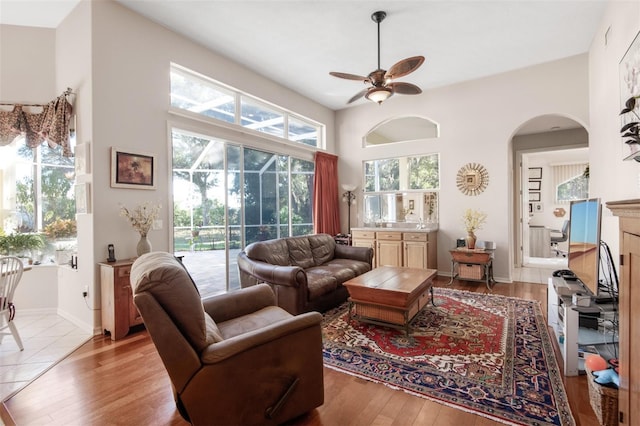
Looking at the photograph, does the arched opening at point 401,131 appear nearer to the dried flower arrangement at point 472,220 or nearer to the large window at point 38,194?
the dried flower arrangement at point 472,220

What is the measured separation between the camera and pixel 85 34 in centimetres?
312

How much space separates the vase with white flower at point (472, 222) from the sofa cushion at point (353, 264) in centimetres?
175

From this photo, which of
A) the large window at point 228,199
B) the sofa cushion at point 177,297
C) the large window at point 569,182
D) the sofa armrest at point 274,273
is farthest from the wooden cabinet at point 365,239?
the large window at point 569,182

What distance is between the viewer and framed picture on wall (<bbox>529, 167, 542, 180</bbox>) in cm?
855

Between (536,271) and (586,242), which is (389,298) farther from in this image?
(536,271)

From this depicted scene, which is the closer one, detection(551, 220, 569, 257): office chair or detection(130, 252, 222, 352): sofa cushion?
detection(130, 252, 222, 352): sofa cushion

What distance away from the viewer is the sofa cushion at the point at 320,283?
330cm

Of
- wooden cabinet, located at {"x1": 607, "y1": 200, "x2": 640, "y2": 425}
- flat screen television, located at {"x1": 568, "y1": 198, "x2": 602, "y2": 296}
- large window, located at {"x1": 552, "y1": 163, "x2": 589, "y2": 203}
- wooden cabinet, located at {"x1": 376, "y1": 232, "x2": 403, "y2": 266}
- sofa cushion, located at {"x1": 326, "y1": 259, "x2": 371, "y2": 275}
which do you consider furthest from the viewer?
large window, located at {"x1": 552, "y1": 163, "x2": 589, "y2": 203}

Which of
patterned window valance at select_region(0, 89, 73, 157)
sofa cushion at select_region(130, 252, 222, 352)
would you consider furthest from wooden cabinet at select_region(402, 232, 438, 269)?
patterned window valance at select_region(0, 89, 73, 157)

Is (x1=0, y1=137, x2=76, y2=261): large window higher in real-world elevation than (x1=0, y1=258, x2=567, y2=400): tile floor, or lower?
higher

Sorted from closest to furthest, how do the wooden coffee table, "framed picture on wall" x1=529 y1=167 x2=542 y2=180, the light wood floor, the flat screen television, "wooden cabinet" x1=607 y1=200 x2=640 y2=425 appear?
"wooden cabinet" x1=607 y1=200 x2=640 y2=425 < the light wood floor < the flat screen television < the wooden coffee table < "framed picture on wall" x1=529 y1=167 x2=542 y2=180

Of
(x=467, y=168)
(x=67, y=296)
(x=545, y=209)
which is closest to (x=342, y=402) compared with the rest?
(x=67, y=296)

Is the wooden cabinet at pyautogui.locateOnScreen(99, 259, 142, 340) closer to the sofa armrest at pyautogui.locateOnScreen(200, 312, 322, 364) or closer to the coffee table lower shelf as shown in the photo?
the sofa armrest at pyautogui.locateOnScreen(200, 312, 322, 364)

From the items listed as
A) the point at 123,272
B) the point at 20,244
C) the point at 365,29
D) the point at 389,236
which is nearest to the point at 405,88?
the point at 365,29
